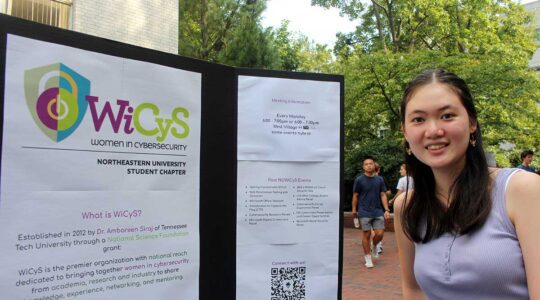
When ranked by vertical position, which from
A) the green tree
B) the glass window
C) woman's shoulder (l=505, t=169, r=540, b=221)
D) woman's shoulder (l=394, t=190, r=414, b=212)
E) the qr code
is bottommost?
the qr code

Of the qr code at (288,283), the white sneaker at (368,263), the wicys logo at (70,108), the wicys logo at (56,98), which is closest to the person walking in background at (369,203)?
the white sneaker at (368,263)

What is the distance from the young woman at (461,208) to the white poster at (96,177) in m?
0.98

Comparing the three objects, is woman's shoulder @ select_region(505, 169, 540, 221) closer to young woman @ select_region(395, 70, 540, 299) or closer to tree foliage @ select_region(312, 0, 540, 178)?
young woman @ select_region(395, 70, 540, 299)

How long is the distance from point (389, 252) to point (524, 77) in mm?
7895

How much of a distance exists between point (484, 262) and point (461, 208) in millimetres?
203

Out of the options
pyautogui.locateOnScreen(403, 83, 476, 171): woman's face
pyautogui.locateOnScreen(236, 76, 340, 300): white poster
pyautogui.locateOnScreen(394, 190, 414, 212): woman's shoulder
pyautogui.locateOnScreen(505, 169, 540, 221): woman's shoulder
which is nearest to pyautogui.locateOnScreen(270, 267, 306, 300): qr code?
pyautogui.locateOnScreen(236, 76, 340, 300): white poster

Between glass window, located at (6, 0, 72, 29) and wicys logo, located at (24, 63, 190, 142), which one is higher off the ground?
glass window, located at (6, 0, 72, 29)

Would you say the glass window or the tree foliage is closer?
the glass window

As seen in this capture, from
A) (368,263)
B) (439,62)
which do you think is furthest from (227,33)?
(368,263)

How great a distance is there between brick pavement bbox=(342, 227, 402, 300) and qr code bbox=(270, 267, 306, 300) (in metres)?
4.30

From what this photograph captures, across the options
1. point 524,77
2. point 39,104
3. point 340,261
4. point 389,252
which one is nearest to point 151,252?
point 39,104

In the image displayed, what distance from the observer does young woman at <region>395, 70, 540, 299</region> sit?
147 centimetres

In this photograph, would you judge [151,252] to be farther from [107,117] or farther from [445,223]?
[445,223]

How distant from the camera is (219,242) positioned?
7.45 ft
